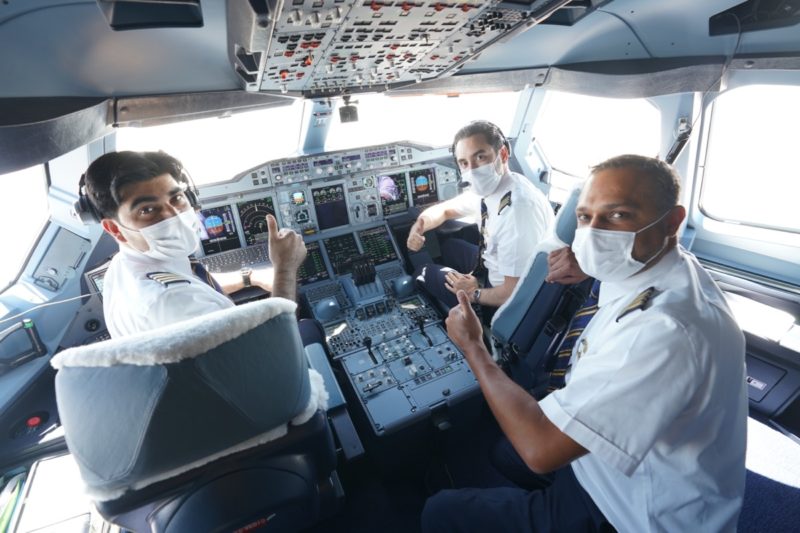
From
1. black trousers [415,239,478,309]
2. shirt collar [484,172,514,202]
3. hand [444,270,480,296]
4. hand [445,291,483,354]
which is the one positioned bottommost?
black trousers [415,239,478,309]

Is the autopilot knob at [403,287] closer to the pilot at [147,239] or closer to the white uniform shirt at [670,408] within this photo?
the pilot at [147,239]

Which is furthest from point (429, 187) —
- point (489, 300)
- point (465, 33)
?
point (465, 33)

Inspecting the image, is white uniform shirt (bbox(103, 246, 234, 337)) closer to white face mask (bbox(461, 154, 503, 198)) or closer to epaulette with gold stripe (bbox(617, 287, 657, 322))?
epaulette with gold stripe (bbox(617, 287, 657, 322))

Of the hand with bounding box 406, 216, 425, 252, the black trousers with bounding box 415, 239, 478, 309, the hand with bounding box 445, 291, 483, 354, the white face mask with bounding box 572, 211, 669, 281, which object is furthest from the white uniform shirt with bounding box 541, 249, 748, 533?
the hand with bounding box 406, 216, 425, 252

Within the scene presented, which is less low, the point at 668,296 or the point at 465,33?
the point at 465,33

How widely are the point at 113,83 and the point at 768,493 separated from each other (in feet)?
11.4

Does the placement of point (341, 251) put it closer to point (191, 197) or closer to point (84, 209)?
point (191, 197)

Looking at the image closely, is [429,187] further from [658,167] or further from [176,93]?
[658,167]

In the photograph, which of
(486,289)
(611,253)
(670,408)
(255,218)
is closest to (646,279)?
(611,253)

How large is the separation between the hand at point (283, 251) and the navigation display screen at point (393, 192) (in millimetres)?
1644

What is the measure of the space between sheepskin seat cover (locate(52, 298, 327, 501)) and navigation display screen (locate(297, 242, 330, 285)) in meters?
1.95

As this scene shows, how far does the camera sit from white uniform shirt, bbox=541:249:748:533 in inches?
32.8

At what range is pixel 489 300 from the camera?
222 centimetres

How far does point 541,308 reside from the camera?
5.27ft
